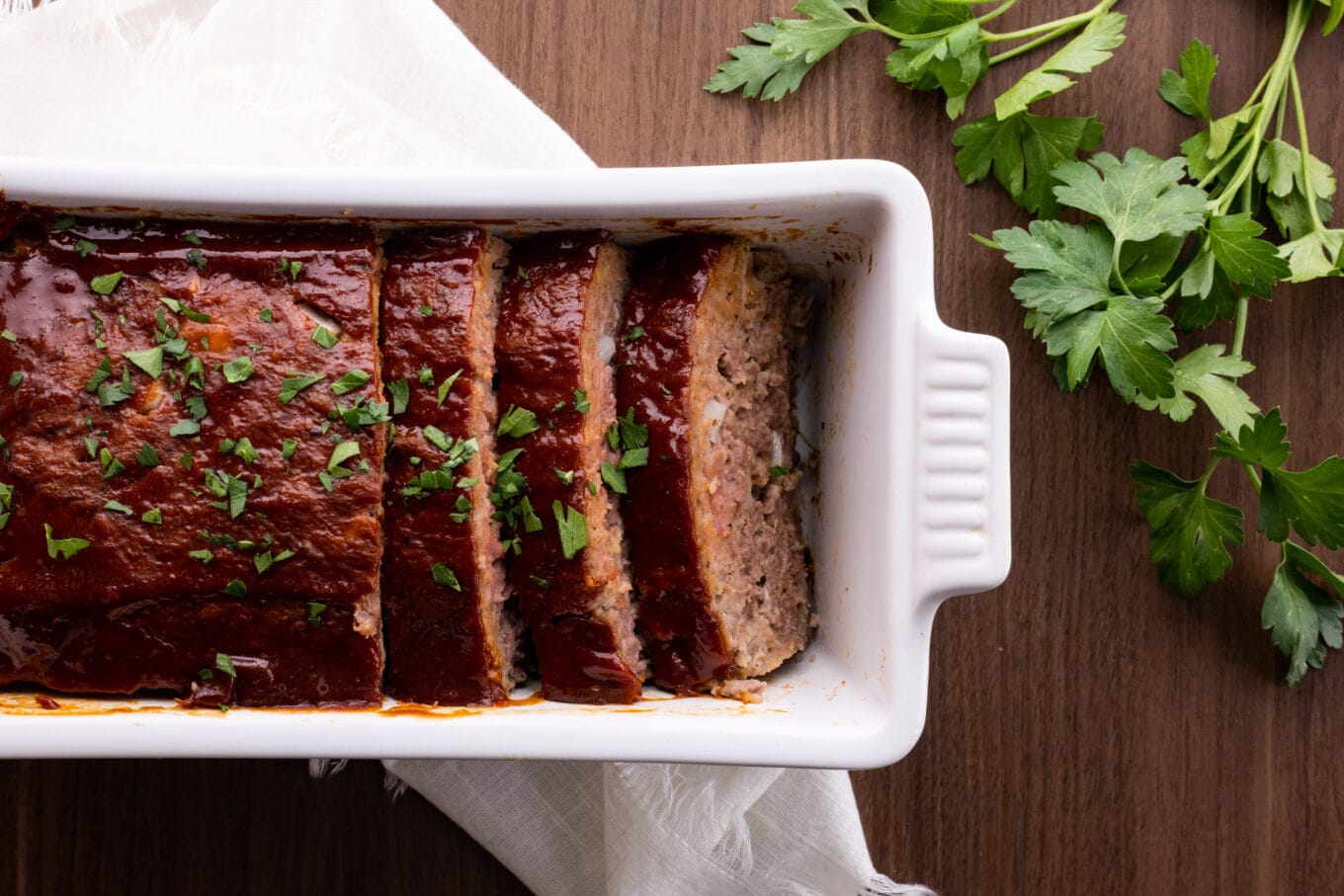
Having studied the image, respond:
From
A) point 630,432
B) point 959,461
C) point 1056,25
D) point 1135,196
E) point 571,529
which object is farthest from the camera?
point 1056,25

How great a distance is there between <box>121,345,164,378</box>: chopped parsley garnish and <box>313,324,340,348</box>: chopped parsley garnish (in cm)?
35

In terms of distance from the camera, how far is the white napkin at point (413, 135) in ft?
9.16

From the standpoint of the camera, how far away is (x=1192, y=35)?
304 centimetres

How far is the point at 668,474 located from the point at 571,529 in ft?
0.87

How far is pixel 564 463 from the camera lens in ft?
7.46

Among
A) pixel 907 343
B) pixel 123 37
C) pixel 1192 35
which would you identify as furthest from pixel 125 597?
pixel 1192 35

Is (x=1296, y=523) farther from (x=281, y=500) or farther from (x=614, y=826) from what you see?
(x=281, y=500)

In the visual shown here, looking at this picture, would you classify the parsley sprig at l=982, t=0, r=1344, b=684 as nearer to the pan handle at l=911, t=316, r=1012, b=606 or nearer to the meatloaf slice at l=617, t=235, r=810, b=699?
the pan handle at l=911, t=316, r=1012, b=606

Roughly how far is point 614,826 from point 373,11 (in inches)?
97.2

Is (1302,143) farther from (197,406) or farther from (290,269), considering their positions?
(197,406)

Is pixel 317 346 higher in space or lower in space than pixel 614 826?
higher

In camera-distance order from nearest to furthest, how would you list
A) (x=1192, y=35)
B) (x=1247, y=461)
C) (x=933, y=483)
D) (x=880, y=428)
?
(x=933, y=483) < (x=880, y=428) < (x=1247, y=461) < (x=1192, y=35)

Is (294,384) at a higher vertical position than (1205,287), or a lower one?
lower

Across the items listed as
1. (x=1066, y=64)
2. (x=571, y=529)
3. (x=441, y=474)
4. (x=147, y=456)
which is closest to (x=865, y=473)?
(x=571, y=529)
